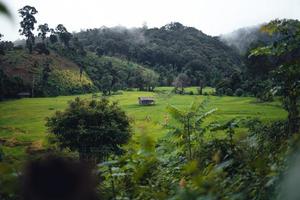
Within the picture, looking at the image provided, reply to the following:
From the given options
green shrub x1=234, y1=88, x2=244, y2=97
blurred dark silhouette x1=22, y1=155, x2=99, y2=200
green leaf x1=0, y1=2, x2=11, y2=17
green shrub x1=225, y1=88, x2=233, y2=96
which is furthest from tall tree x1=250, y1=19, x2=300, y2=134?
green shrub x1=225, y1=88, x2=233, y2=96

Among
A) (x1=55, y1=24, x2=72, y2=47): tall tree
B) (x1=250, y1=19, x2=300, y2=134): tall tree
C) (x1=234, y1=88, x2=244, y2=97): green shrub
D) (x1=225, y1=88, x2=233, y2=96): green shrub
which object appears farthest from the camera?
(x1=55, y1=24, x2=72, y2=47): tall tree

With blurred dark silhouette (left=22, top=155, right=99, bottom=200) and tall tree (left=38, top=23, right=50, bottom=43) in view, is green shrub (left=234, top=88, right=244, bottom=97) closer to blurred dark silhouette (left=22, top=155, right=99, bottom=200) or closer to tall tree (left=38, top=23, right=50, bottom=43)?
tall tree (left=38, top=23, right=50, bottom=43)

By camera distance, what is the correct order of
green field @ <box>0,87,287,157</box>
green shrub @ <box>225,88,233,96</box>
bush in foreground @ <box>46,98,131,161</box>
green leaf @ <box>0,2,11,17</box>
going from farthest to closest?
1. green shrub @ <box>225,88,233,96</box>
2. green field @ <box>0,87,287,157</box>
3. bush in foreground @ <box>46,98,131,161</box>
4. green leaf @ <box>0,2,11,17</box>

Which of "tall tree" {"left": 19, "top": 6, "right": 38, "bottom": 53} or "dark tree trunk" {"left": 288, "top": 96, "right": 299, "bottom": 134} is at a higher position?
"tall tree" {"left": 19, "top": 6, "right": 38, "bottom": 53}

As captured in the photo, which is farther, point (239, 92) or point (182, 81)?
point (182, 81)

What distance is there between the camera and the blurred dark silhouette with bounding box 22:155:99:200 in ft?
5.35

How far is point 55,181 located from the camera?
1.65 meters

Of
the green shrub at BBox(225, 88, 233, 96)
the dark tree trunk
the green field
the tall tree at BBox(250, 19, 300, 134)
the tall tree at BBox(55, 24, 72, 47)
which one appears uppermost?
the tall tree at BBox(55, 24, 72, 47)

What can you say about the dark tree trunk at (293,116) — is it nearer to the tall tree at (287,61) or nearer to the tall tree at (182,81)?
the tall tree at (287,61)

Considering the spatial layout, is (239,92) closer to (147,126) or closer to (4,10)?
(147,126)

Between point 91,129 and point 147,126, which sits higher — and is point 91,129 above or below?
below

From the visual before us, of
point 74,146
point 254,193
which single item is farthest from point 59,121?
point 254,193

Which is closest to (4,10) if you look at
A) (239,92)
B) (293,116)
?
(293,116)

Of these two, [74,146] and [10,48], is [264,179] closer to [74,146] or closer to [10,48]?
[74,146]
